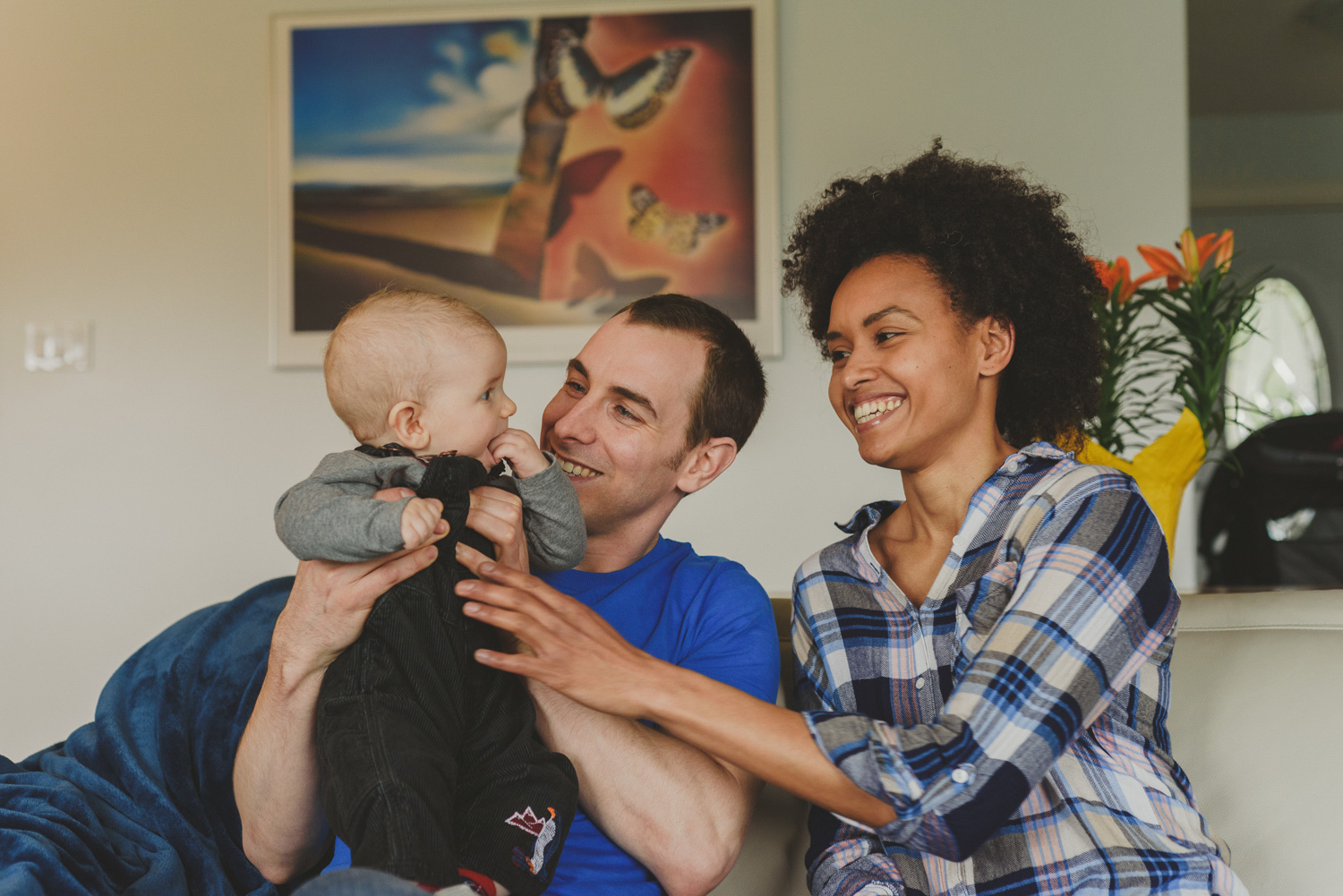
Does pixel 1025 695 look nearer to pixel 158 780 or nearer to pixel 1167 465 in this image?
pixel 1167 465

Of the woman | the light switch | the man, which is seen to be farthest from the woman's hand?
the light switch

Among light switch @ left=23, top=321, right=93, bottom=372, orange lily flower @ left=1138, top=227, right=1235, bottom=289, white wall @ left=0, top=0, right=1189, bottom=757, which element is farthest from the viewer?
light switch @ left=23, top=321, right=93, bottom=372

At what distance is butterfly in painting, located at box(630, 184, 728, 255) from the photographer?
2.86 m

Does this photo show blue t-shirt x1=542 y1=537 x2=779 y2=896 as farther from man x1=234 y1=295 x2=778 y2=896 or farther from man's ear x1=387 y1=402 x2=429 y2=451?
man's ear x1=387 y1=402 x2=429 y2=451

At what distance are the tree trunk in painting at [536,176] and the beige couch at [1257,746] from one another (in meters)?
1.85

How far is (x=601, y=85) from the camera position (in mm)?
2902

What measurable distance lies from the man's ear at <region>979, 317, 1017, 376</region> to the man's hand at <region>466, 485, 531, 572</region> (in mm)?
706

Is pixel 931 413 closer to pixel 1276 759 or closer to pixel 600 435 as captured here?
pixel 600 435

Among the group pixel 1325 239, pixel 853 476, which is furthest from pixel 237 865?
pixel 1325 239

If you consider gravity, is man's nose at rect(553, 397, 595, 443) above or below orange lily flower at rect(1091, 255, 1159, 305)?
below

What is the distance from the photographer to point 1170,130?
279 centimetres

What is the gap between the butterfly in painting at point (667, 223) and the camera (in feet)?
9.38

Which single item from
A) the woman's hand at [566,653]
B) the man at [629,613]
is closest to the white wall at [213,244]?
Result: the man at [629,613]

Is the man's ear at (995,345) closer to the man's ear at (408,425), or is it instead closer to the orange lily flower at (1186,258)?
the orange lily flower at (1186,258)
